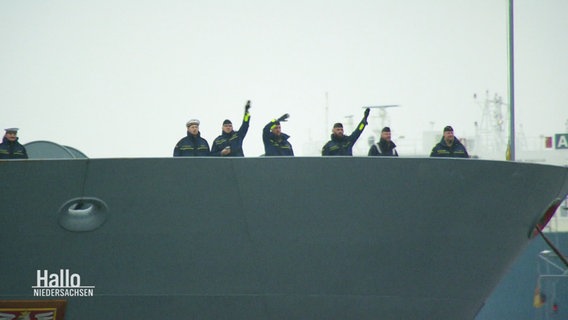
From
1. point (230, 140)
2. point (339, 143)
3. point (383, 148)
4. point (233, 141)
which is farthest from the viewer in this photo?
point (383, 148)

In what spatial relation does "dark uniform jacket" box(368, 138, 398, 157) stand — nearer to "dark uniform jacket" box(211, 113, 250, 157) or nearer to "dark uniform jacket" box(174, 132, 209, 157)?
"dark uniform jacket" box(211, 113, 250, 157)

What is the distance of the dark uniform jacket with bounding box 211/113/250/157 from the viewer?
1182 cm

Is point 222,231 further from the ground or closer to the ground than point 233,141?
closer to the ground

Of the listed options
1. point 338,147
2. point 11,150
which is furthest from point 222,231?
point 11,150

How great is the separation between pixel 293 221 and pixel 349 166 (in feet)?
2.81

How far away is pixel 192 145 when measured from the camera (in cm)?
1192

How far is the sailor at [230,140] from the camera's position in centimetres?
1174

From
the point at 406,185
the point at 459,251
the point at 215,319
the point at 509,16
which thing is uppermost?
the point at 509,16

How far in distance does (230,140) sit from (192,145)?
22.2 inches

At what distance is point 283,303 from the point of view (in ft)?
34.8

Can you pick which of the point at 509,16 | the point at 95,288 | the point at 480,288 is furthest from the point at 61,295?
the point at 509,16

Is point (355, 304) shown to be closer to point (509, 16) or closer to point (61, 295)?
point (61, 295)

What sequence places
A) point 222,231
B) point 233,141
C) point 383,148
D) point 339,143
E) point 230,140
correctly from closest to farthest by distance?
1. point 222,231
2. point 233,141
3. point 230,140
4. point 339,143
5. point 383,148

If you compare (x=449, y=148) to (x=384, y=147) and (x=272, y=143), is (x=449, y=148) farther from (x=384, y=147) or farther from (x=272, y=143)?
(x=272, y=143)
